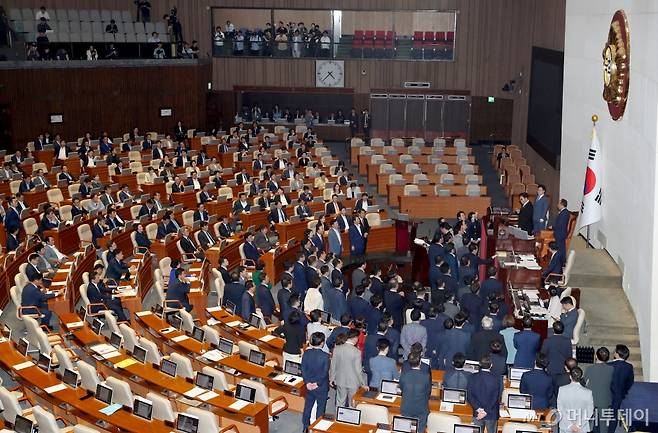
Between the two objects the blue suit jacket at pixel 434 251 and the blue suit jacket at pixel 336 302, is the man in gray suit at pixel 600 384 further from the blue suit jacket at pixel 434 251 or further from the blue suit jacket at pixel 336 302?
the blue suit jacket at pixel 434 251

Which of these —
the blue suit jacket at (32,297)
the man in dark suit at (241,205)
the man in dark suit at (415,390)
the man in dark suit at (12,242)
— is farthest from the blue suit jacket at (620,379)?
the man in dark suit at (241,205)

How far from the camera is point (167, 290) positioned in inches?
585

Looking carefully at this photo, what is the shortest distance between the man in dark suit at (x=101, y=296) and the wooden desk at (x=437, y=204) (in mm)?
11054

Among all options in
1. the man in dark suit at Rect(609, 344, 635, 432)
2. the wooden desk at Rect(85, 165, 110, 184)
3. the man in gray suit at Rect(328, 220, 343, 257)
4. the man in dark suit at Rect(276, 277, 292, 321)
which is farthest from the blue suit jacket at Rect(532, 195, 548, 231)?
the wooden desk at Rect(85, 165, 110, 184)

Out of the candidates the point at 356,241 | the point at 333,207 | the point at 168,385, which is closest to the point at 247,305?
the point at 168,385

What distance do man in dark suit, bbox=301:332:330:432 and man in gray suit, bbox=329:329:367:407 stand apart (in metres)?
0.17

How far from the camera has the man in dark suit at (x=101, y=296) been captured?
1443cm

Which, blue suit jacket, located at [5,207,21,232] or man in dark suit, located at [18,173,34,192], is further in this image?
man in dark suit, located at [18,173,34,192]

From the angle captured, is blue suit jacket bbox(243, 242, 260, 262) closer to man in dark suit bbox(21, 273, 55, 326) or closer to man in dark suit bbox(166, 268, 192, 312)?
man in dark suit bbox(166, 268, 192, 312)

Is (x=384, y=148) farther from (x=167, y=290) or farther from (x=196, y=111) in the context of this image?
(x=167, y=290)

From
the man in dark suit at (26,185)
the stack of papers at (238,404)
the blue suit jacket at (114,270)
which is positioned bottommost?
the stack of papers at (238,404)

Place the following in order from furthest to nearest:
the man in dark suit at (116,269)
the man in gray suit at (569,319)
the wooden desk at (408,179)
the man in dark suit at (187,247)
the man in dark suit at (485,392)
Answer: the wooden desk at (408,179)
the man in dark suit at (187,247)
the man in dark suit at (116,269)
the man in gray suit at (569,319)
the man in dark suit at (485,392)

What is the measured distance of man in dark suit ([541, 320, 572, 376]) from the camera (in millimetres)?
11758

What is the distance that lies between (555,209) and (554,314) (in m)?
11.1
